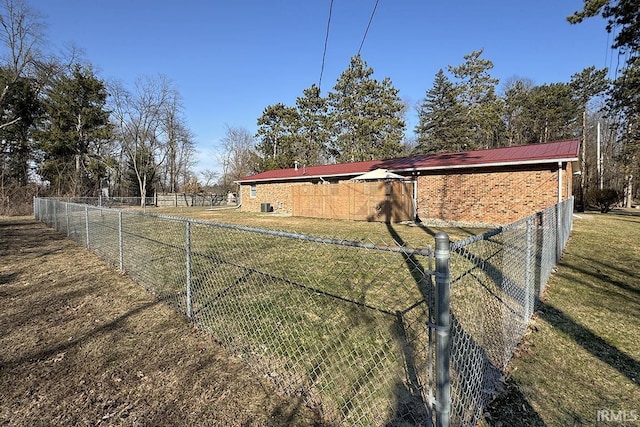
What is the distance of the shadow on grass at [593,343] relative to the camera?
2.77 metres

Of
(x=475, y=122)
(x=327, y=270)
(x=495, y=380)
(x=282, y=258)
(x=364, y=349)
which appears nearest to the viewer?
(x=495, y=380)

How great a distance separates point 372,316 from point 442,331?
95.9 inches

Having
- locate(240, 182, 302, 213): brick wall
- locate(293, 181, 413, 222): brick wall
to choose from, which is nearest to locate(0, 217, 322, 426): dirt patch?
locate(293, 181, 413, 222): brick wall

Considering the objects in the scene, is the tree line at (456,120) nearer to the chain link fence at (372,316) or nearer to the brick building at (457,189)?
the brick building at (457,189)

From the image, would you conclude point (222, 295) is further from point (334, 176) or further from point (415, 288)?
point (334, 176)

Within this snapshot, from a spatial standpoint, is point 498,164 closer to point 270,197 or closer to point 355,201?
point 355,201

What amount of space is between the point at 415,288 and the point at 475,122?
3142 centimetres

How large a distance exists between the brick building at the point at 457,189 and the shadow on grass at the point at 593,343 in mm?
8943

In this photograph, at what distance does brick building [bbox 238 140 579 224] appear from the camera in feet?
37.5

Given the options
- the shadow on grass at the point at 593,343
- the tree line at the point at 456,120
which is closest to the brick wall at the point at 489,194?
the shadow on grass at the point at 593,343

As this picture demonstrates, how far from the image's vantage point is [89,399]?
7.91 ft

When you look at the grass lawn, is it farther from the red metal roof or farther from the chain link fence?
the red metal roof

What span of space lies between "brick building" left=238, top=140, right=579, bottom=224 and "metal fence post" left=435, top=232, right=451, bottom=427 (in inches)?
470

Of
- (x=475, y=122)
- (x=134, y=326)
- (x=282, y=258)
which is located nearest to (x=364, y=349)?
(x=134, y=326)
